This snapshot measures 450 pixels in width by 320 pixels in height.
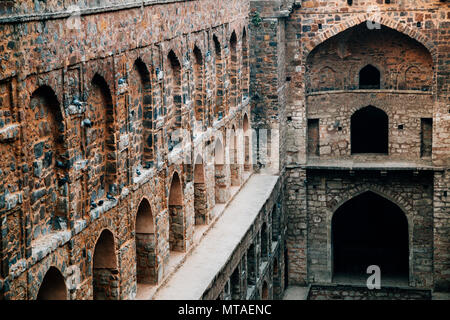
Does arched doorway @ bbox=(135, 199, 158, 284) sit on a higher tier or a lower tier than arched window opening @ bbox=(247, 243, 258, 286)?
higher

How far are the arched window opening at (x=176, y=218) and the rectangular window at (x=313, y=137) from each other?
781 cm

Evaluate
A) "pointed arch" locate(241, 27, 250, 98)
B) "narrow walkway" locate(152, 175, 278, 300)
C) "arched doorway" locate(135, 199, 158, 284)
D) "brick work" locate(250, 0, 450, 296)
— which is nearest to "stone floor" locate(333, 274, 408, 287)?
"brick work" locate(250, 0, 450, 296)

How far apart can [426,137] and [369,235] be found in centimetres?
352

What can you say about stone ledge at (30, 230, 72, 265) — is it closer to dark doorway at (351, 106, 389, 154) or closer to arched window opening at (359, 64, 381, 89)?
arched window opening at (359, 64, 381, 89)

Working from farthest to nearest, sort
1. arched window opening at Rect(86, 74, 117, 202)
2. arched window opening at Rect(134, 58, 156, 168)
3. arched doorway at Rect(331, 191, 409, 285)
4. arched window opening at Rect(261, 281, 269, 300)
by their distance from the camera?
arched doorway at Rect(331, 191, 409, 285)
arched window opening at Rect(261, 281, 269, 300)
arched window opening at Rect(134, 58, 156, 168)
arched window opening at Rect(86, 74, 117, 202)

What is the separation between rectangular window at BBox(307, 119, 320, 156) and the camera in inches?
803

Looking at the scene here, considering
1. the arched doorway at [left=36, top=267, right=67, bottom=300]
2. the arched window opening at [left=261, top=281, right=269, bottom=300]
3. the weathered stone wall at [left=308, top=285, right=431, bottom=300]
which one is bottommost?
the weathered stone wall at [left=308, top=285, right=431, bottom=300]

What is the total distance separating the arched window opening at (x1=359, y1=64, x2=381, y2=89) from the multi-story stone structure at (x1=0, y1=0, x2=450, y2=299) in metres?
0.05

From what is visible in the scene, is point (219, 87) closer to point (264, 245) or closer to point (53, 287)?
point (264, 245)

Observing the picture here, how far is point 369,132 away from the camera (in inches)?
826

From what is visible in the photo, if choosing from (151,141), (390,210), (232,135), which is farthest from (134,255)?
(390,210)

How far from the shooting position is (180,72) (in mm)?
12930

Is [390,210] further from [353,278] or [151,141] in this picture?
[151,141]

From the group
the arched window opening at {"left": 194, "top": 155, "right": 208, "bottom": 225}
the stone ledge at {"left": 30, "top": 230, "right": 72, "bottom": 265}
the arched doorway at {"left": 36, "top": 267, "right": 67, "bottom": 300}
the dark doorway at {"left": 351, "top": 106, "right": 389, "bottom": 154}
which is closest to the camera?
the stone ledge at {"left": 30, "top": 230, "right": 72, "bottom": 265}
